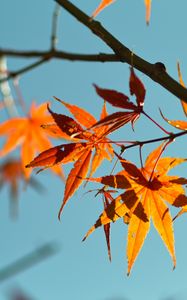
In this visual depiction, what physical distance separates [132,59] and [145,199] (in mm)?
301

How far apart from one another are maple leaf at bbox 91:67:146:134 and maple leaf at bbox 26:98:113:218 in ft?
0.21

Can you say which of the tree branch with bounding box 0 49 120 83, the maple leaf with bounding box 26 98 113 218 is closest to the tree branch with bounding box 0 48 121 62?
the tree branch with bounding box 0 49 120 83

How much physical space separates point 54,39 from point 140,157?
29 centimetres

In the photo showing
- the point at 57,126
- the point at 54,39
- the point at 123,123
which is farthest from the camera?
the point at 57,126

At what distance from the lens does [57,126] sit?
0.99m

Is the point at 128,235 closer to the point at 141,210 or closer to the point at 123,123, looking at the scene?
the point at 141,210

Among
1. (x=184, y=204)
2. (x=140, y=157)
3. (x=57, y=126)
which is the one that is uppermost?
(x=57, y=126)

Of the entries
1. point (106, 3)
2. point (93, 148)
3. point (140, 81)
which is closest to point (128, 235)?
point (93, 148)

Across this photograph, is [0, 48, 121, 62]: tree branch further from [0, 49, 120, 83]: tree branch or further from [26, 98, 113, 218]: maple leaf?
Answer: [26, 98, 113, 218]: maple leaf

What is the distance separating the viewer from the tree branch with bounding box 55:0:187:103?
762 millimetres

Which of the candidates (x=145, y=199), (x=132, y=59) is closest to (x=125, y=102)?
(x=132, y=59)

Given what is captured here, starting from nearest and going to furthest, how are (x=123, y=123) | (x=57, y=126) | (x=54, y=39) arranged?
(x=54, y=39), (x=123, y=123), (x=57, y=126)

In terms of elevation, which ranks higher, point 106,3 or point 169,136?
point 106,3

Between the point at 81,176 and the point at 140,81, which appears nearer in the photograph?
the point at 140,81
